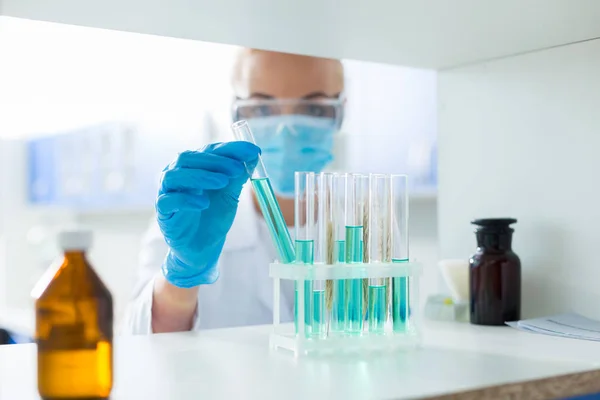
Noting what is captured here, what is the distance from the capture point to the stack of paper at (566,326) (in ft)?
3.47

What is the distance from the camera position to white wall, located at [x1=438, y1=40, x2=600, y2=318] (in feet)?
4.01

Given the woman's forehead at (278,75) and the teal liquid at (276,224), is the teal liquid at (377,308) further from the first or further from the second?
the woman's forehead at (278,75)

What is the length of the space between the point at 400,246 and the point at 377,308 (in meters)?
0.11

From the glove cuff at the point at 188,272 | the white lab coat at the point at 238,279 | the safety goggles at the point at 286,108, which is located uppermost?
the safety goggles at the point at 286,108

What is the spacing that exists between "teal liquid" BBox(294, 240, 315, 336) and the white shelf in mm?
369

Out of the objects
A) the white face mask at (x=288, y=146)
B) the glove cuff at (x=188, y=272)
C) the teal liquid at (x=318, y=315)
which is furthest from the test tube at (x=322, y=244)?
the white face mask at (x=288, y=146)

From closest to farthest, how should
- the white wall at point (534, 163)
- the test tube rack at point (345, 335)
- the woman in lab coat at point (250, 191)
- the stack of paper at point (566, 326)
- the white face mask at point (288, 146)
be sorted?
the test tube rack at point (345, 335)
the stack of paper at point (566, 326)
the white wall at point (534, 163)
the woman in lab coat at point (250, 191)
the white face mask at point (288, 146)

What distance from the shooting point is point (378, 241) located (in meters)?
1.02

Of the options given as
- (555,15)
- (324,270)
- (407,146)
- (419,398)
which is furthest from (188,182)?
(407,146)

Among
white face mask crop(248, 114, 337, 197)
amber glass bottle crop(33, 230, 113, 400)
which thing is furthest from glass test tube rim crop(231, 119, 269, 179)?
white face mask crop(248, 114, 337, 197)

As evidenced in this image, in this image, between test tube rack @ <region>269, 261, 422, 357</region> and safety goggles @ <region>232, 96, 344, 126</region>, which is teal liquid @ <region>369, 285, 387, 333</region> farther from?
safety goggles @ <region>232, 96, 344, 126</region>

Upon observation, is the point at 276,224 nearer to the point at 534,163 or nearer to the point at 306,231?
the point at 306,231

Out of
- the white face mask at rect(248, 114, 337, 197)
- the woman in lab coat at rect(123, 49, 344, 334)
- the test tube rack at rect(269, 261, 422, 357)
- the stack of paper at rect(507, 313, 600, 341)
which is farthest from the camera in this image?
the white face mask at rect(248, 114, 337, 197)

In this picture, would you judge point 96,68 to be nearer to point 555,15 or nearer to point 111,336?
point 555,15
